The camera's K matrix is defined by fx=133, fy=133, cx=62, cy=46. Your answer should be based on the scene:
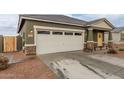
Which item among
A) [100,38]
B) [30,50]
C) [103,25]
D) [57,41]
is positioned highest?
[103,25]

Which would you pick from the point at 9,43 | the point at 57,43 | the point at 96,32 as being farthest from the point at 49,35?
the point at 96,32

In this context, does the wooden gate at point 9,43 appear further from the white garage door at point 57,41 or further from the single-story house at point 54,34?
the white garage door at point 57,41

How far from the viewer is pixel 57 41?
12922 millimetres

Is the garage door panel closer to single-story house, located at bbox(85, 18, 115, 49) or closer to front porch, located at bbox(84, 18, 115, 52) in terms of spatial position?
front porch, located at bbox(84, 18, 115, 52)

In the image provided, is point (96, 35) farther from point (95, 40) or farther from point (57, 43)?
point (57, 43)

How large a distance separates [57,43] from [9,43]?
6.58 m

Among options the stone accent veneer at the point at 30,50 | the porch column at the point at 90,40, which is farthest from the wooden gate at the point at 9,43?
the porch column at the point at 90,40

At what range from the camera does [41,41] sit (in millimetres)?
11766

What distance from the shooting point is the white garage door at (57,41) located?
38.5ft
